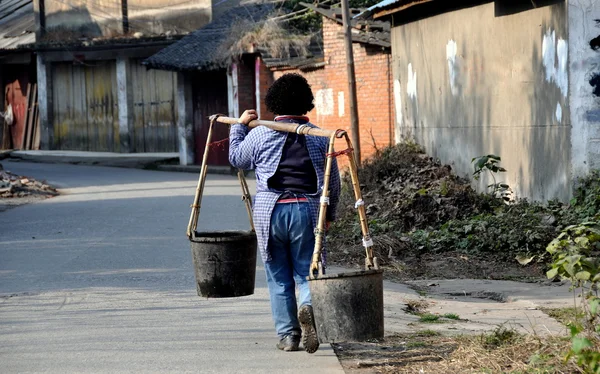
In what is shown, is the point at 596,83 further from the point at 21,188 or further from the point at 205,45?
the point at 205,45

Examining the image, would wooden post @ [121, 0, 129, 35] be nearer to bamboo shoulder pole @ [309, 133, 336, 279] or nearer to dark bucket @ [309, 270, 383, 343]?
bamboo shoulder pole @ [309, 133, 336, 279]

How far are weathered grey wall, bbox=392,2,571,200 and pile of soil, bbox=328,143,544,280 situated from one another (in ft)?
1.65

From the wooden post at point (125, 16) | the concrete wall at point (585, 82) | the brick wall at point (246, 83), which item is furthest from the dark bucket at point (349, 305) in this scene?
the wooden post at point (125, 16)

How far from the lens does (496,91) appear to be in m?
12.8

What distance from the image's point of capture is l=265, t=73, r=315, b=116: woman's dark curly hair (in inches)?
248

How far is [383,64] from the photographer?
1875 cm

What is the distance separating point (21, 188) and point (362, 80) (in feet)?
23.1

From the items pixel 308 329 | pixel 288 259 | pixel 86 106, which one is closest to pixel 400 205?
pixel 288 259

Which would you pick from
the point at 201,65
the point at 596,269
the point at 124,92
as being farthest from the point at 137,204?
the point at 124,92

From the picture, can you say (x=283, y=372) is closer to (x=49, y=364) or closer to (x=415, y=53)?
(x=49, y=364)

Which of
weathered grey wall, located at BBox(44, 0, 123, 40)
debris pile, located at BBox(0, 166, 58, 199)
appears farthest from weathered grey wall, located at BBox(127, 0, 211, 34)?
debris pile, located at BBox(0, 166, 58, 199)

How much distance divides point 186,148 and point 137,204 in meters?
10.4

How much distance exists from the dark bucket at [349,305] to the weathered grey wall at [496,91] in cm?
569

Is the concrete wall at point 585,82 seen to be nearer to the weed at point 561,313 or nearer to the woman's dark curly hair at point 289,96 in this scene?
the weed at point 561,313
